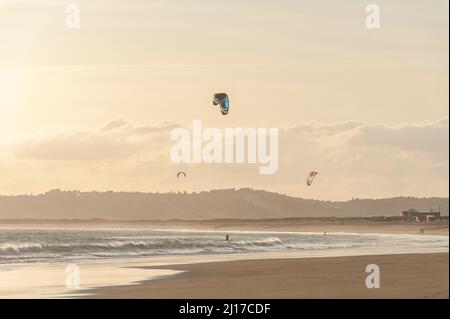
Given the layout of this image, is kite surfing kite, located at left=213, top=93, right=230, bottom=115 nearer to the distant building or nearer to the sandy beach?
the sandy beach

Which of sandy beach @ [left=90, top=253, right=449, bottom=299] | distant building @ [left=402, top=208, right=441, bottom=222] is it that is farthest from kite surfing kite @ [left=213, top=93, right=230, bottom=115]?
distant building @ [left=402, top=208, right=441, bottom=222]

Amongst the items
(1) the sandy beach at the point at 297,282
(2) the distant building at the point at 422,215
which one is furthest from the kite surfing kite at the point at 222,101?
(2) the distant building at the point at 422,215

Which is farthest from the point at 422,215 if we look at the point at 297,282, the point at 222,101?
the point at 297,282

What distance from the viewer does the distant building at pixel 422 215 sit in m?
144

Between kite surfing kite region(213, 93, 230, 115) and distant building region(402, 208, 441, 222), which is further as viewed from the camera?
distant building region(402, 208, 441, 222)

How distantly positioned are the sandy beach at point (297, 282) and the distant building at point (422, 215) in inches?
4584

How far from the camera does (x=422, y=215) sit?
496ft

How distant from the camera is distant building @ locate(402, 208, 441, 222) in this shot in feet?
472

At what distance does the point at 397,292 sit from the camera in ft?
62.6

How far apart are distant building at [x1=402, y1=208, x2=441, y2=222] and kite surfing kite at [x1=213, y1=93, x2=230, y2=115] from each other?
10901cm

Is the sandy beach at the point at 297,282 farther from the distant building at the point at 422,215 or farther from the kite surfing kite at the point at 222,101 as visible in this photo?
the distant building at the point at 422,215

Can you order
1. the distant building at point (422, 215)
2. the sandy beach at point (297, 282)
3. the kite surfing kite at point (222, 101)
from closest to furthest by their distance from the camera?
the sandy beach at point (297, 282) → the kite surfing kite at point (222, 101) → the distant building at point (422, 215)
